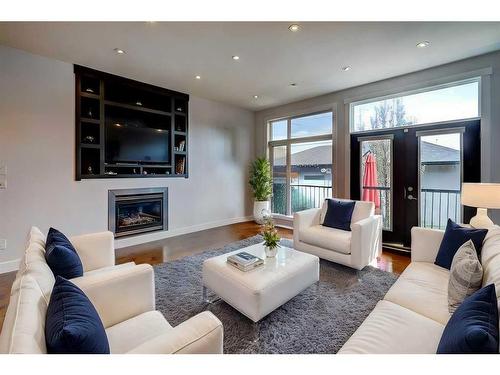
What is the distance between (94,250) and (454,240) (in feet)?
9.81

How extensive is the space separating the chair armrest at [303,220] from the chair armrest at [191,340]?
→ 248 cm

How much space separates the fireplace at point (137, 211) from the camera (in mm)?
3911

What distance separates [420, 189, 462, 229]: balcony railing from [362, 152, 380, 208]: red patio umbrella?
2.19 feet

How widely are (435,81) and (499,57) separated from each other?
644 millimetres

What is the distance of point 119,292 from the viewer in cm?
141

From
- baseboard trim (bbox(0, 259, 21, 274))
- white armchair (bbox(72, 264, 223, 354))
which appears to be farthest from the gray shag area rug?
baseboard trim (bbox(0, 259, 21, 274))

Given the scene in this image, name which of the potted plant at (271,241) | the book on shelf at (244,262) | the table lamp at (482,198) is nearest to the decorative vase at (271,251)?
the potted plant at (271,241)

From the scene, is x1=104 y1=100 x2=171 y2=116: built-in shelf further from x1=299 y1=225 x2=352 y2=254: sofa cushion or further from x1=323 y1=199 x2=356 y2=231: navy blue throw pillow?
x1=323 y1=199 x2=356 y2=231: navy blue throw pillow

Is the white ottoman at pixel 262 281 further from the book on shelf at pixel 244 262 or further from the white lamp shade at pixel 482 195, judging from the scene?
the white lamp shade at pixel 482 195

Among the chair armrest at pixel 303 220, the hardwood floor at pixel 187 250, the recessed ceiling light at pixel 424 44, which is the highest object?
the recessed ceiling light at pixel 424 44
